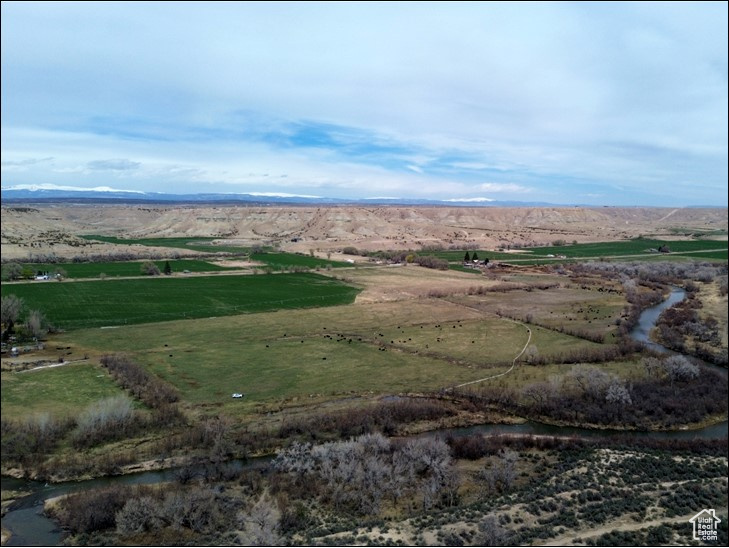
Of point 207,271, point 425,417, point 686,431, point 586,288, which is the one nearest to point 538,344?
point 686,431

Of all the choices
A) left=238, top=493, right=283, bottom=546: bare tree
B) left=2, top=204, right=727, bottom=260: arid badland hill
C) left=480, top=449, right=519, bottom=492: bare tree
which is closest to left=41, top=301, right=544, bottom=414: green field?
left=238, top=493, right=283, bottom=546: bare tree

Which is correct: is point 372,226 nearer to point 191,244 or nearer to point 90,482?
point 191,244

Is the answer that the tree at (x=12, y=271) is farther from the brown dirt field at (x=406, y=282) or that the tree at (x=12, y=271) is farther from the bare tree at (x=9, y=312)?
the brown dirt field at (x=406, y=282)

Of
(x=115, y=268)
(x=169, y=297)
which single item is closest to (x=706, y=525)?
(x=169, y=297)

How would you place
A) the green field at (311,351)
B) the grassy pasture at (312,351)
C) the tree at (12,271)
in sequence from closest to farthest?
the grassy pasture at (312,351) → the green field at (311,351) → the tree at (12,271)

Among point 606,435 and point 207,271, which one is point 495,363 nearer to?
point 606,435

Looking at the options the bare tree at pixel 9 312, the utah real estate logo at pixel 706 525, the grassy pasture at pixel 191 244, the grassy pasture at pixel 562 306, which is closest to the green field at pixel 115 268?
the bare tree at pixel 9 312

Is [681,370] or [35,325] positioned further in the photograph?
[681,370]
